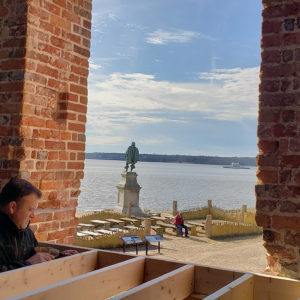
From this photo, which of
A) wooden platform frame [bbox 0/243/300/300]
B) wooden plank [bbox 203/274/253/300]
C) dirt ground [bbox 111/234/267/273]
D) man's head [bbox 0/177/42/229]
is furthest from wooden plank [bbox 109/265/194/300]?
dirt ground [bbox 111/234/267/273]

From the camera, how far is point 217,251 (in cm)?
1603

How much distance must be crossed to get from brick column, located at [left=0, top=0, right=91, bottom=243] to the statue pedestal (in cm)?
1862

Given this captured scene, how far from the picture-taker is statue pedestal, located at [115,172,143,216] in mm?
22875

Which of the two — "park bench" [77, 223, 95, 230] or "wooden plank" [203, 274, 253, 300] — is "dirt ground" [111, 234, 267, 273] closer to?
"park bench" [77, 223, 95, 230]

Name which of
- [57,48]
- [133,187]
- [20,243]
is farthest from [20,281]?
[133,187]

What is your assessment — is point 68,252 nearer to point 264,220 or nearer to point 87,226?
point 264,220

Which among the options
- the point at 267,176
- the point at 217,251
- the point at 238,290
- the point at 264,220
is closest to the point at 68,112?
the point at 267,176

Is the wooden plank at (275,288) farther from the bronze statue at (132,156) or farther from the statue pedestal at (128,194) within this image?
the bronze statue at (132,156)

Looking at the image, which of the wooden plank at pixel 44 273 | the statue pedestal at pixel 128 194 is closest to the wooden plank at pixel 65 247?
the wooden plank at pixel 44 273

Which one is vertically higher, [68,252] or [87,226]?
[68,252]

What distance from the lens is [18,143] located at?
365cm

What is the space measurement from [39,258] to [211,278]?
Answer: 3.93 ft

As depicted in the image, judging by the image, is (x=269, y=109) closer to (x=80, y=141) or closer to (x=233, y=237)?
(x=80, y=141)

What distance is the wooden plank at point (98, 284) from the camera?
2096 millimetres
